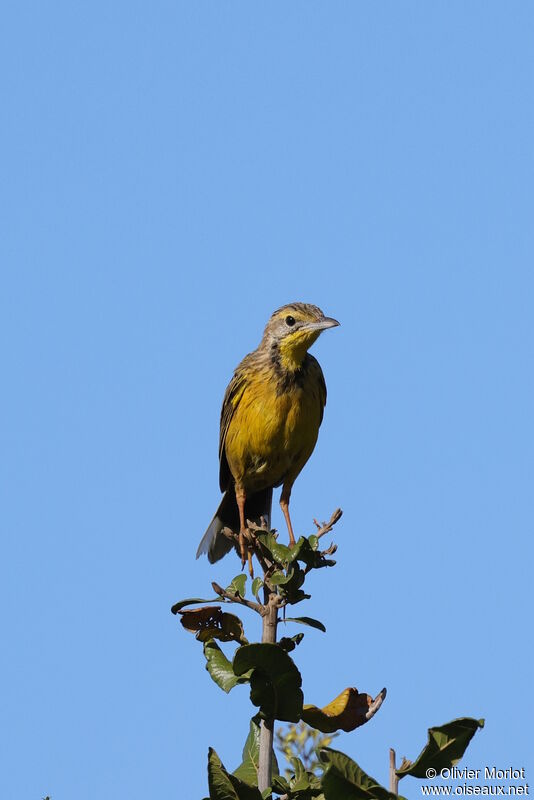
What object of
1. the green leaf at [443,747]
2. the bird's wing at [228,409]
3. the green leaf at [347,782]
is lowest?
the green leaf at [347,782]

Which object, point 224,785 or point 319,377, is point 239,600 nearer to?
point 224,785

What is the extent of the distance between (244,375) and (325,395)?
69 cm

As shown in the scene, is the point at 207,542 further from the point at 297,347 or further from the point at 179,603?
the point at 179,603

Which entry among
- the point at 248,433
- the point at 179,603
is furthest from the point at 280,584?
the point at 248,433

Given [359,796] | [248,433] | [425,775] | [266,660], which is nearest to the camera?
[359,796]

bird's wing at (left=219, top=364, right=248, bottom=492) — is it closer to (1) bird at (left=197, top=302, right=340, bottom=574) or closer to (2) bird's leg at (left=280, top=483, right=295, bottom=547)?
(1) bird at (left=197, top=302, right=340, bottom=574)

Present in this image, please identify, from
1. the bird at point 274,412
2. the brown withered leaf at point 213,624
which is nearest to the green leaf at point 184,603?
the brown withered leaf at point 213,624

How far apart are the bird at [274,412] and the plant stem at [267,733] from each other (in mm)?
4848

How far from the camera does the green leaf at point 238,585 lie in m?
4.43

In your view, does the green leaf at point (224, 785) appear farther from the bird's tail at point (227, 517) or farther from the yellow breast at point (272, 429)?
the bird's tail at point (227, 517)

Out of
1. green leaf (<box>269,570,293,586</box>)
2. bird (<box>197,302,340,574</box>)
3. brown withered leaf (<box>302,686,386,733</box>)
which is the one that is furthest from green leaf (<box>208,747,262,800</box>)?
bird (<box>197,302,340,574</box>)

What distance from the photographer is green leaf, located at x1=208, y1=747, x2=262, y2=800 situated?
359 cm

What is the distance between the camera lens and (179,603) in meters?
4.57

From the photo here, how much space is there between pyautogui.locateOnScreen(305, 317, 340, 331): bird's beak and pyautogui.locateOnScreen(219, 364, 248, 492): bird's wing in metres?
0.72
